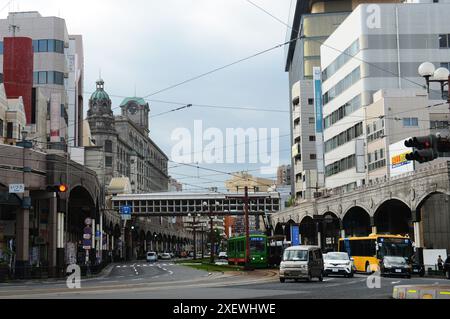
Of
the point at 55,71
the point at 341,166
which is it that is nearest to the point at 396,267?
the point at 341,166

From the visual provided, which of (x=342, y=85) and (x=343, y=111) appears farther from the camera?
(x=342, y=85)

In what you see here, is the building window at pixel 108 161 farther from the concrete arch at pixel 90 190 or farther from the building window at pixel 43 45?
the concrete arch at pixel 90 190

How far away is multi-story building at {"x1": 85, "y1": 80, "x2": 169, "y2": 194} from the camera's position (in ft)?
454

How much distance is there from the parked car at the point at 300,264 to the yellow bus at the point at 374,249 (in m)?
14.3

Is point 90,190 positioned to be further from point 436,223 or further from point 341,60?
point 341,60

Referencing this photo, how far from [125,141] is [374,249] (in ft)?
353

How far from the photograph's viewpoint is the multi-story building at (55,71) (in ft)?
248

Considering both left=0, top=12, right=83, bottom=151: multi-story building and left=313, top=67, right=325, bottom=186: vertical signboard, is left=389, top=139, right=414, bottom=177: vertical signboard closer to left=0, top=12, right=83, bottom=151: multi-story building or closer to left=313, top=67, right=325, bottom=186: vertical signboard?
left=313, top=67, right=325, bottom=186: vertical signboard

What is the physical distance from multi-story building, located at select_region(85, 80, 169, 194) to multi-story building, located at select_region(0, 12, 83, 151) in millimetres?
18247

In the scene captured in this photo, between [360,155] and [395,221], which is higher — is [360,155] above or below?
above

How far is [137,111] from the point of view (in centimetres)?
17250

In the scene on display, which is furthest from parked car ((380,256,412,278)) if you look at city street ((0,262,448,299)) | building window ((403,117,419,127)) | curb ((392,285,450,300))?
curb ((392,285,450,300))

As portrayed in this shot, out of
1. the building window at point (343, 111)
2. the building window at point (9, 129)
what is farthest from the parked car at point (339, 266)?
the building window at point (343, 111)
